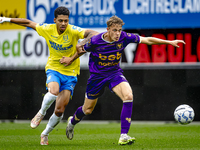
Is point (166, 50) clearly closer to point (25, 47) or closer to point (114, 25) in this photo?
point (25, 47)

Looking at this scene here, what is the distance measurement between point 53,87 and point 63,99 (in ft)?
1.14

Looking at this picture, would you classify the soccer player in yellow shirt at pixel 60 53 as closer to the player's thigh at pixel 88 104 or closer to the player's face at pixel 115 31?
the player's thigh at pixel 88 104

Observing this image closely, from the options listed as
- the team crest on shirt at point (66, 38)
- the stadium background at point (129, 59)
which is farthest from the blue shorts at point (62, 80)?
the stadium background at point (129, 59)

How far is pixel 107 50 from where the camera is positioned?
607 centimetres

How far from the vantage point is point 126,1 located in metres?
11.2

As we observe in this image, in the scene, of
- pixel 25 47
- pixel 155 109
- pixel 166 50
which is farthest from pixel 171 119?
pixel 25 47

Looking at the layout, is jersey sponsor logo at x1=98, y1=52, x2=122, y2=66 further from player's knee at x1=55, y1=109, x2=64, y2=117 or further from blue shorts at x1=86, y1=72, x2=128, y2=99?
player's knee at x1=55, y1=109, x2=64, y2=117

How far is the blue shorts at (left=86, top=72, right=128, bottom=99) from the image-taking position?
239 inches

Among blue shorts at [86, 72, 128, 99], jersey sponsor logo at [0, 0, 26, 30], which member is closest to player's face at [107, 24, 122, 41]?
blue shorts at [86, 72, 128, 99]

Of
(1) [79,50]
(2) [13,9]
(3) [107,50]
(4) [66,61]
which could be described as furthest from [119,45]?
(2) [13,9]

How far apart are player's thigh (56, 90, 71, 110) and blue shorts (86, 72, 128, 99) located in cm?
35

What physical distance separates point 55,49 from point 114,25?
4.08ft

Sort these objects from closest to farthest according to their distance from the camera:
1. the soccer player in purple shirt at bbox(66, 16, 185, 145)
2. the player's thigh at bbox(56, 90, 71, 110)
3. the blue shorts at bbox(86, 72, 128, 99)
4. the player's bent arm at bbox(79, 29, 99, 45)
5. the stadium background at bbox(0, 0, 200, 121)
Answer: the soccer player in purple shirt at bbox(66, 16, 185, 145) → the blue shorts at bbox(86, 72, 128, 99) → the player's bent arm at bbox(79, 29, 99, 45) → the player's thigh at bbox(56, 90, 71, 110) → the stadium background at bbox(0, 0, 200, 121)

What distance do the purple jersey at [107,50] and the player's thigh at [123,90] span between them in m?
0.31
